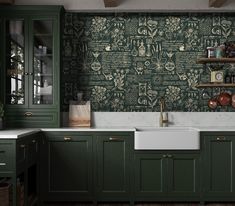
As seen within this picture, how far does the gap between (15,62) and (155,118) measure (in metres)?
1.89

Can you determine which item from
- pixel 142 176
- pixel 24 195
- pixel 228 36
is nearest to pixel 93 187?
pixel 142 176

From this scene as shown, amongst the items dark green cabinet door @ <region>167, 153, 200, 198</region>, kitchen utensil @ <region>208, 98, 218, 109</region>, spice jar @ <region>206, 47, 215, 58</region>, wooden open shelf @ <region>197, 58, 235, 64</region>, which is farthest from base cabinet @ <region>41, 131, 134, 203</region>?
spice jar @ <region>206, 47, 215, 58</region>

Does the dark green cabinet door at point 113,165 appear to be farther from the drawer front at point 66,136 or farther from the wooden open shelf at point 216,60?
the wooden open shelf at point 216,60

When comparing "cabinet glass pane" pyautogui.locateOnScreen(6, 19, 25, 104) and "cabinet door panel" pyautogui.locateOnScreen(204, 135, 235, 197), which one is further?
"cabinet glass pane" pyautogui.locateOnScreen(6, 19, 25, 104)

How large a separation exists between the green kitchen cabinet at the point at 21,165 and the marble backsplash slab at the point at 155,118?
956 millimetres

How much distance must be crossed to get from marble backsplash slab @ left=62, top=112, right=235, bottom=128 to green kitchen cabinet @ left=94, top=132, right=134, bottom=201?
1.90 ft

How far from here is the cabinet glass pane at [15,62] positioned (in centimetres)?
434

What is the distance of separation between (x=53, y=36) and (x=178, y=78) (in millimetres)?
1678

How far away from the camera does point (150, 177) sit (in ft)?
13.6

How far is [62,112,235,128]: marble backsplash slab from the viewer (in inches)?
185

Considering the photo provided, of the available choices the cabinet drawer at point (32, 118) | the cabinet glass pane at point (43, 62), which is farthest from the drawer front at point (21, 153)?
the cabinet glass pane at point (43, 62)

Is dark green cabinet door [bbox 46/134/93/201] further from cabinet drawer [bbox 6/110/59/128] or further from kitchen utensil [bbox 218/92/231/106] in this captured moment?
kitchen utensil [bbox 218/92/231/106]

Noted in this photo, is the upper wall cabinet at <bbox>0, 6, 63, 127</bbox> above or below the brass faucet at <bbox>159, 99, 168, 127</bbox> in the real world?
above

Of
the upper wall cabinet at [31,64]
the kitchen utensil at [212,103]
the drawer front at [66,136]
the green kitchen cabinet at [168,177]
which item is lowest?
the green kitchen cabinet at [168,177]
